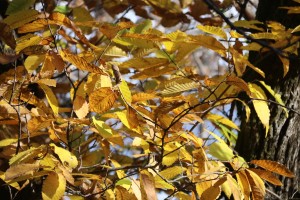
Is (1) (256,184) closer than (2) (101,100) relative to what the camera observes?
No

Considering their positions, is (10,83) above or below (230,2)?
below

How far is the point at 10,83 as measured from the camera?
3.90 ft

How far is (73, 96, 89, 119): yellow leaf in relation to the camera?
1140 mm

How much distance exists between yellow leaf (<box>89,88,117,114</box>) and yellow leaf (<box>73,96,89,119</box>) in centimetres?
14

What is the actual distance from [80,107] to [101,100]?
17 centimetres

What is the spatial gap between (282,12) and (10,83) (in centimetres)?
107

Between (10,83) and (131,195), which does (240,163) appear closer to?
(131,195)

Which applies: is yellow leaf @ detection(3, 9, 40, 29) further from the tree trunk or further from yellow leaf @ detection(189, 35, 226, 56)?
the tree trunk

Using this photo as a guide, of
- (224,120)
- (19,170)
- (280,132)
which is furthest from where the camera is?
(280,132)

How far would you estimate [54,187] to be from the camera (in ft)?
3.42

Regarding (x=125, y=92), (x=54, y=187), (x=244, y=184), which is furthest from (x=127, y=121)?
(x=244, y=184)

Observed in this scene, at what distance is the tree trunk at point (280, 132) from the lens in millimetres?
1588

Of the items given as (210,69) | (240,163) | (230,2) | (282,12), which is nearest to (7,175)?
(240,163)

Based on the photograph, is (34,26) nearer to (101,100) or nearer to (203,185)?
(101,100)
